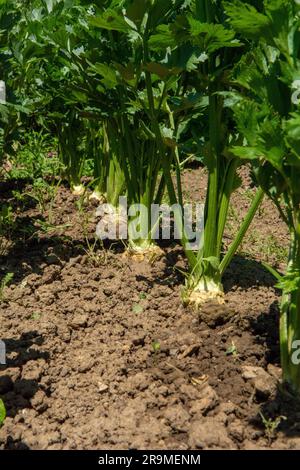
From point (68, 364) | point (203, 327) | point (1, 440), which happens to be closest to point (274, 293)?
point (203, 327)

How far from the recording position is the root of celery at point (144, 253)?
3.09 metres

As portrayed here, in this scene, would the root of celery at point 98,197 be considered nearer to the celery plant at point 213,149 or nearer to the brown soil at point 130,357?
the brown soil at point 130,357

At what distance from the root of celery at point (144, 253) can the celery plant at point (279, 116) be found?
42.9 inches

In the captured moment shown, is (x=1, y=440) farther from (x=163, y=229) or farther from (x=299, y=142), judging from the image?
(x=163, y=229)

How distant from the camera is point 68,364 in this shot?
231cm

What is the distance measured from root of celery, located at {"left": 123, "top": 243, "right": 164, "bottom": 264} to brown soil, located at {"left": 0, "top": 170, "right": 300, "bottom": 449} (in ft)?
0.14

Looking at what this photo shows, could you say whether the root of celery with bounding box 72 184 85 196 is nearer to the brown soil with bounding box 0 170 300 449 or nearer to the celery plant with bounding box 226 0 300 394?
the brown soil with bounding box 0 170 300 449

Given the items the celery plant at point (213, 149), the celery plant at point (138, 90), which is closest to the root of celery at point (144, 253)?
the celery plant at point (138, 90)

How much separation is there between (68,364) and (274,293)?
3.37 ft

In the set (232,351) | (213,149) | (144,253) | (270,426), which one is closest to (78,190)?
(144,253)

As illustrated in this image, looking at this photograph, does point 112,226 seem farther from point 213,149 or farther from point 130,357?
point 130,357

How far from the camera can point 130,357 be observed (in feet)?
7.64

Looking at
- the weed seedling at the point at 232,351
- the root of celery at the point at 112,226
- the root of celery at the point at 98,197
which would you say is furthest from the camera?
the root of celery at the point at 98,197

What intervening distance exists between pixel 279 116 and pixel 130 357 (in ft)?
3.51
